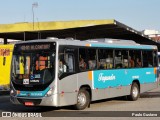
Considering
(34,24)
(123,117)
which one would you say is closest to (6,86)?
(34,24)

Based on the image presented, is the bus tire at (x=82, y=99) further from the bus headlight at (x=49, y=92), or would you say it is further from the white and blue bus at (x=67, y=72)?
the bus headlight at (x=49, y=92)

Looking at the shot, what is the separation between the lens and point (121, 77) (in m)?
17.3

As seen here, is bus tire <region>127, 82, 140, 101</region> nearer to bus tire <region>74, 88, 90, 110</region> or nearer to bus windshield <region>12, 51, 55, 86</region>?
bus tire <region>74, 88, 90, 110</region>

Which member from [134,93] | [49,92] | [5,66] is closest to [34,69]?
[49,92]

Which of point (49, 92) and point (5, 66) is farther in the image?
point (5, 66)

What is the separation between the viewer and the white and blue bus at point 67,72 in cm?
1324

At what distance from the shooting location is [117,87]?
672 inches

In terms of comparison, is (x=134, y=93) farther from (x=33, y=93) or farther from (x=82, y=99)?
(x=33, y=93)

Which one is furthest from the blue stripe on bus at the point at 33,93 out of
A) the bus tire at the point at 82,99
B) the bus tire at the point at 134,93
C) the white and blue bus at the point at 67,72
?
the bus tire at the point at 134,93

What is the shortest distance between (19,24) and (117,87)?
15.0m

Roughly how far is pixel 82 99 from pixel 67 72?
149cm

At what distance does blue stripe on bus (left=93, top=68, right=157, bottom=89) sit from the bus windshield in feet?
8.86

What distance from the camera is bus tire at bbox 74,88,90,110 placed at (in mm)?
14430

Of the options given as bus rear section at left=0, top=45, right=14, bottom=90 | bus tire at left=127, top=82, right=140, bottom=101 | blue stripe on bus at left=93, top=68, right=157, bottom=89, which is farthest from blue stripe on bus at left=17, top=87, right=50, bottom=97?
bus rear section at left=0, top=45, right=14, bottom=90
